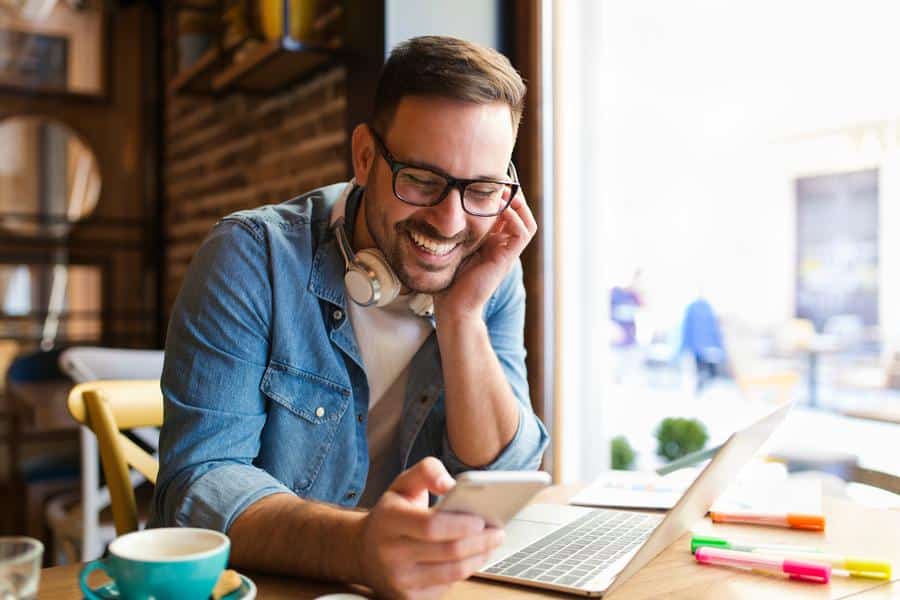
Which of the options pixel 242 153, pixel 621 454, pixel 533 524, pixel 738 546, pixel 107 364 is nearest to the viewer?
pixel 738 546

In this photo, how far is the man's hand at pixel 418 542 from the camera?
2.38 ft

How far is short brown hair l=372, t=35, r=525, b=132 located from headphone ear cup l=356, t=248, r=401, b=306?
192mm

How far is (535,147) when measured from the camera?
2186 mm

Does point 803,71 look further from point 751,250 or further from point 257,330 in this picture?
point 257,330

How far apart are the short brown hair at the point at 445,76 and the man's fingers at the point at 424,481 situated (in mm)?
594

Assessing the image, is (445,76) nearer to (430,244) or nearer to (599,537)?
(430,244)

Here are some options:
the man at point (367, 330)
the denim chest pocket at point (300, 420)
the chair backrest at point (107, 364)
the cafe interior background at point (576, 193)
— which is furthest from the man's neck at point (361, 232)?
the chair backrest at point (107, 364)

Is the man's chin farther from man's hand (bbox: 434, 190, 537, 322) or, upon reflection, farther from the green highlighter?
the green highlighter

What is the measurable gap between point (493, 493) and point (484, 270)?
721mm

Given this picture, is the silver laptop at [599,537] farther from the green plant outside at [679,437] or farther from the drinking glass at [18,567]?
the green plant outside at [679,437]

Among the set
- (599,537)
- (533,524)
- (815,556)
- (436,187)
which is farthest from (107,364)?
(815,556)

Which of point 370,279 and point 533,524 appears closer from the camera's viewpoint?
point 533,524

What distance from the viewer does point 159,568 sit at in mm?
667

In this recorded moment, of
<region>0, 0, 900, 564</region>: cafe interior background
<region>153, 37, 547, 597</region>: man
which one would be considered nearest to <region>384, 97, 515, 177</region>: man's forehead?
<region>153, 37, 547, 597</region>: man
